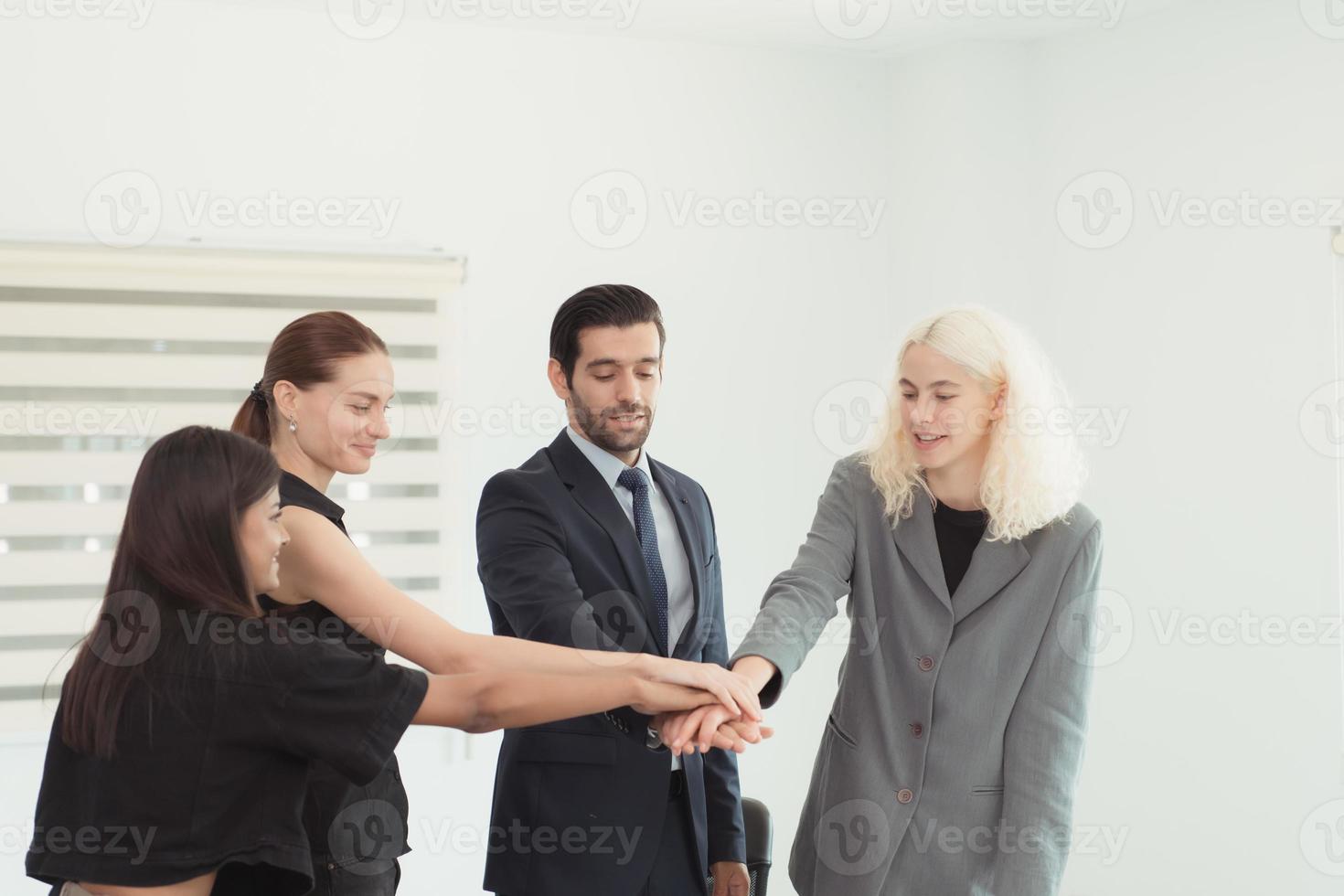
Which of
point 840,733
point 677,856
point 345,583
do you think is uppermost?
point 345,583

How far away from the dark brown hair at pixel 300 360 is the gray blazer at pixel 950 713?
32.0 inches

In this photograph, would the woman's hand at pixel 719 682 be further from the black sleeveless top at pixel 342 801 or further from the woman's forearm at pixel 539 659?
the black sleeveless top at pixel 342 801

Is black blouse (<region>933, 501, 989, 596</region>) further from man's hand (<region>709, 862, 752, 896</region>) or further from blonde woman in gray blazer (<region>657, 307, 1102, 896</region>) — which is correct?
man's hand (<region>709, 862, 752, 896</region>)

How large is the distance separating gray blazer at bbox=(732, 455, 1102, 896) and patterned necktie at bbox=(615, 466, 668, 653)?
0.19m

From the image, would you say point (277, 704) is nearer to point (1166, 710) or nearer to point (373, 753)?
point (373, 753)

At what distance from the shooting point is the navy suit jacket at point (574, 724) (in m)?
2.03

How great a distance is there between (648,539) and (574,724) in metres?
0.35

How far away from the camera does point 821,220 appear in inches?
181

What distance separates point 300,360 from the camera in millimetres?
2012

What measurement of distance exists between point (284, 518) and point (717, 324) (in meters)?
2.76

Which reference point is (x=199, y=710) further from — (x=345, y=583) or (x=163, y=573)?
(x=345, y=583)

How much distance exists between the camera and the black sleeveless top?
5.78 feet

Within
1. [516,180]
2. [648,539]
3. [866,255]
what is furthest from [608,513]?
[866,255]

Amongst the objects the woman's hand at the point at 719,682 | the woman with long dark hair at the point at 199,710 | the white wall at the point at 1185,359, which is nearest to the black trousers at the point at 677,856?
the woman's hand at the point at 719,682
